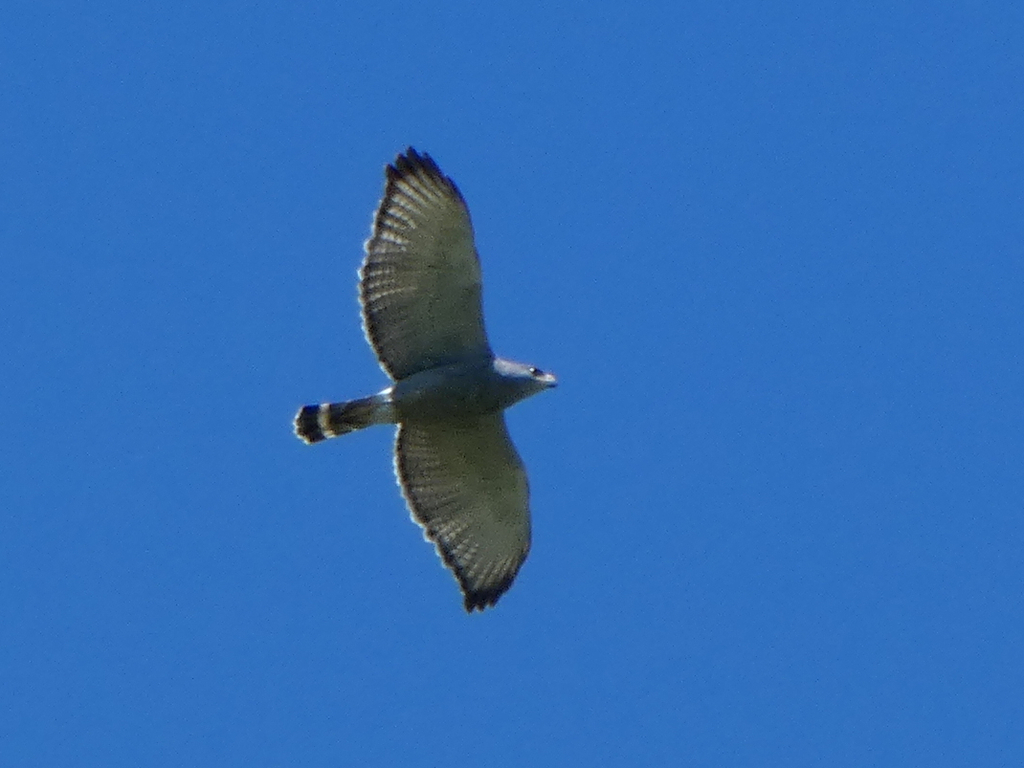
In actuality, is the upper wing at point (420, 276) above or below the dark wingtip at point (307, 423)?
above

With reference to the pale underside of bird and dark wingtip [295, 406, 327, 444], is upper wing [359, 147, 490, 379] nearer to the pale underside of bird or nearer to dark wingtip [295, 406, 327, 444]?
the pale underside of bird

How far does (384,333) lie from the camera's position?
1667 centimetres

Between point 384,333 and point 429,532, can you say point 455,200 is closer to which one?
point 384,333

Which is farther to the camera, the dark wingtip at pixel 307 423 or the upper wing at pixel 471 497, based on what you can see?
the upper wing at pixel 471 497

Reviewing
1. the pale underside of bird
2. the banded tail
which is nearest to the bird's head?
the pale underside of bird

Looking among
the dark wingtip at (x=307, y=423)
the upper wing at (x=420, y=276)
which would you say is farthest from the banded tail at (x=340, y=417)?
the upper wing at (x=420, y=276)

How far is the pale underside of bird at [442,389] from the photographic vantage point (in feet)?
53.4

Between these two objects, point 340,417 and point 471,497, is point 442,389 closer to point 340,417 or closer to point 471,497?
point 340,417

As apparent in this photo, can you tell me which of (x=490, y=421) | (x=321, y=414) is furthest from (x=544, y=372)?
(x=321, y=414)

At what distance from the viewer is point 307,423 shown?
55.6 feet

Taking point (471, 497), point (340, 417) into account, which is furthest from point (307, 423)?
point (471, 497)

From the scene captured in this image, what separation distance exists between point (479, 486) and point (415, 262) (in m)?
1.91

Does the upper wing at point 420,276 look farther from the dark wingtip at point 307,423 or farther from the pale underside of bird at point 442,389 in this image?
the dark wingtip at point 307,423

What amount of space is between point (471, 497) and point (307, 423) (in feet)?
4.45
